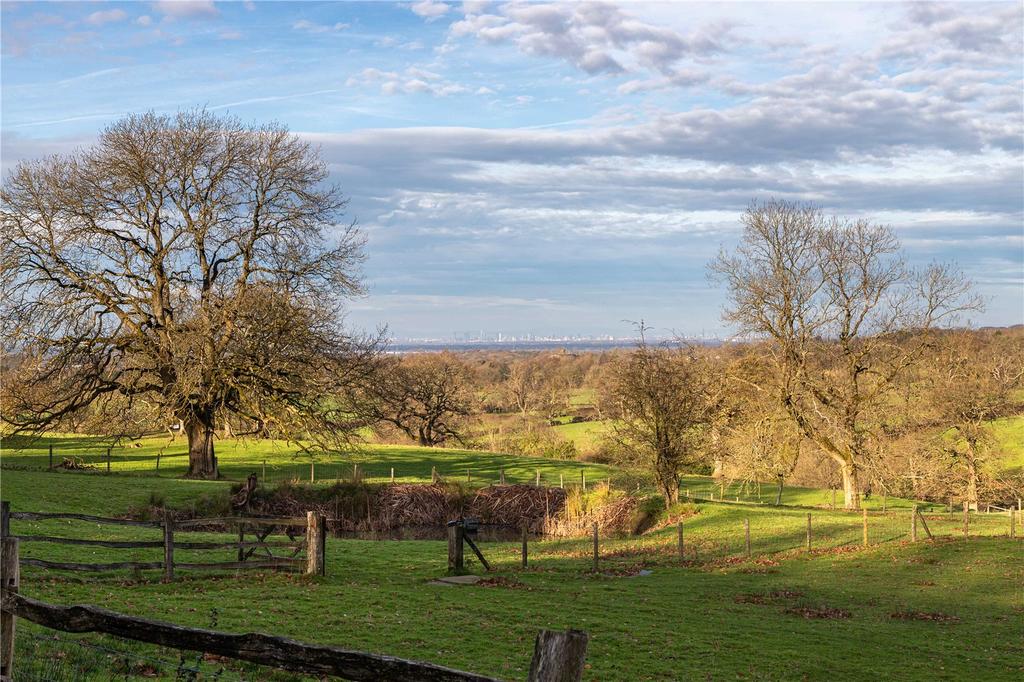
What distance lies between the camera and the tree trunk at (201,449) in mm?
46094

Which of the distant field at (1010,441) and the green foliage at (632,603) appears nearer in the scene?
the green foliage at (632,603)

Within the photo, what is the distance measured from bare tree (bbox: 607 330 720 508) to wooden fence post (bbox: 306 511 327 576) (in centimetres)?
2381

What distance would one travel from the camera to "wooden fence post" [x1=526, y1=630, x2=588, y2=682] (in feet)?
17.7

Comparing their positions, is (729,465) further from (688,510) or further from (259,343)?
(259,343)

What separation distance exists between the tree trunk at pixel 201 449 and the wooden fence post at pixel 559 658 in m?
43.5

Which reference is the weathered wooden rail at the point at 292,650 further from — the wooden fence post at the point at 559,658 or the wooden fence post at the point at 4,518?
the wooden fence post at the point at 4,518

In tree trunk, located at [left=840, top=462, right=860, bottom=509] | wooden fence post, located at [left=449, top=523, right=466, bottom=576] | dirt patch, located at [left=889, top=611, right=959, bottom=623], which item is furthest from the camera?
tree trunk, located at [left=840, top=462, right=860, bottom=509]

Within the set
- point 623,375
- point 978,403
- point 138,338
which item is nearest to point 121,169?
point 138,338

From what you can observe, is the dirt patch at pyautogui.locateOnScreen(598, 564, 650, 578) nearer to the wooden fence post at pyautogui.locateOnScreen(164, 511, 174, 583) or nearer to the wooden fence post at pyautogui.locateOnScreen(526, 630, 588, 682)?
the wooden fence post at pyautogui.locateOnScreen(164, 511, 174, 583)

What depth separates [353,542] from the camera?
3288cm

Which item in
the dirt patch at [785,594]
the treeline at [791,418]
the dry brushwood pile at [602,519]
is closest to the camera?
the dirt patch at [785,594]

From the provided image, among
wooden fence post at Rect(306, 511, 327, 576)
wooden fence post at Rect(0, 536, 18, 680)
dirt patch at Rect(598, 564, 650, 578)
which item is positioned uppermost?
wooden fence post at Rect(0, 536, 18, 680)

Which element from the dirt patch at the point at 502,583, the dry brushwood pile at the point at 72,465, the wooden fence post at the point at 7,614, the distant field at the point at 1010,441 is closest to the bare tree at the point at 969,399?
the distant field at the point at 1010,441

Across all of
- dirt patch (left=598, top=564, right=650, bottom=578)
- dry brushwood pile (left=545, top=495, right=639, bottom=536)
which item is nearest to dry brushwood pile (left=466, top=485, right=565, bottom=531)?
dry brushwood pile (left=545, top=495, right=639, bottom=536)
